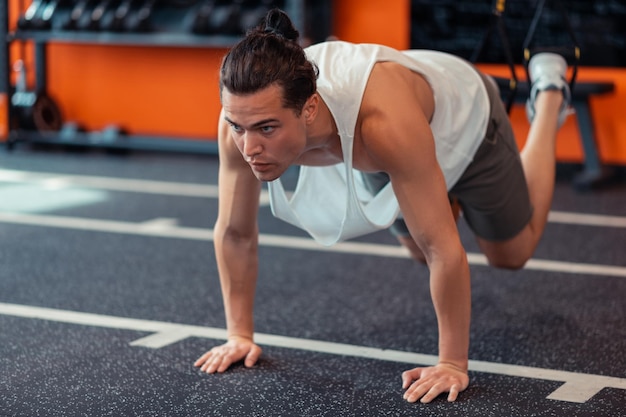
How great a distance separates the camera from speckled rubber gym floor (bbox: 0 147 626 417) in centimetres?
243

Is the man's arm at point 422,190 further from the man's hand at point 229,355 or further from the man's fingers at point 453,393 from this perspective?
the man's hand at point 229,355

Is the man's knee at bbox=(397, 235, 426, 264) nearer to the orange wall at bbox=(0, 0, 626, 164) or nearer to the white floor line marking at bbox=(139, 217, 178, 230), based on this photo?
the white floor line marking at bbox=(139, 217, 178, 230)

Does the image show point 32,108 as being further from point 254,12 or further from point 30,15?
point 254,12

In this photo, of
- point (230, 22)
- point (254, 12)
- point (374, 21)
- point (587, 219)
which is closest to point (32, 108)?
point (230, 22)

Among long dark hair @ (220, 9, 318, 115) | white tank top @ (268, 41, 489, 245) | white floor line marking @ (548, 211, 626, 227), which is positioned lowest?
white floor line marking @ (548, 211, 626, 227)

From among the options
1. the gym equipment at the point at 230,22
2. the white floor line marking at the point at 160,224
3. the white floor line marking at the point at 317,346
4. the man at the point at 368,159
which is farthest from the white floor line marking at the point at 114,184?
the man at the point at 368,159

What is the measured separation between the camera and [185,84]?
6648mm

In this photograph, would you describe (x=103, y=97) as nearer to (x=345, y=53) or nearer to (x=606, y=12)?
(x=606, y=12)

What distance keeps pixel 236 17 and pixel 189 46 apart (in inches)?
25.8

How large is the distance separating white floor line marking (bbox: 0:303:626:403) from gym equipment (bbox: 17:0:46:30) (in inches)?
144

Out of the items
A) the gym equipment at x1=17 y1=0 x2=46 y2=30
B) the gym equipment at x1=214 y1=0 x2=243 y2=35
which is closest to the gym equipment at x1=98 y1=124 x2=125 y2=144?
the gym equipment at x1=17 y1=0 x2=46 y2=30

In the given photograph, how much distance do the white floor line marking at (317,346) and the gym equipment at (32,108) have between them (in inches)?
144

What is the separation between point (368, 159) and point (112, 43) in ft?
15.5

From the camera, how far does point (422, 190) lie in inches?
88.0
